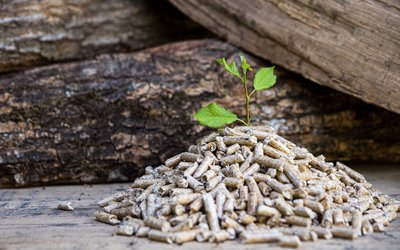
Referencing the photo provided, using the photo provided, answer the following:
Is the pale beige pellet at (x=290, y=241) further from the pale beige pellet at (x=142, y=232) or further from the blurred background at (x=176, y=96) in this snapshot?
the blurred background at (x=176, y=96)

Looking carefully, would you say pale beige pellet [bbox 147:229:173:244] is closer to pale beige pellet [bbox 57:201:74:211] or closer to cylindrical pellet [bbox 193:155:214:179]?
cylindrical pellet [bbox 193:155:214:179]

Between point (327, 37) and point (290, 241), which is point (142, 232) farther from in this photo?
point (327, 37)

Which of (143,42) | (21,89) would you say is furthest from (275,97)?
(21,89)

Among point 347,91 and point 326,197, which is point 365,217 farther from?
point 347,91

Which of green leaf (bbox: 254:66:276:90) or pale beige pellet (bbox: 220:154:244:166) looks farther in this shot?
green leaf (bbox: 254:66:276:90)

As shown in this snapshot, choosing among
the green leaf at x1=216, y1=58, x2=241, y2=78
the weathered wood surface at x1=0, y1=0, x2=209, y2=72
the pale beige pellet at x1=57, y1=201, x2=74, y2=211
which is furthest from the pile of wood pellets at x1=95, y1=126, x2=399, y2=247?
the weathered wood surface at x1=0, y1=0, x2=209, y2=72
